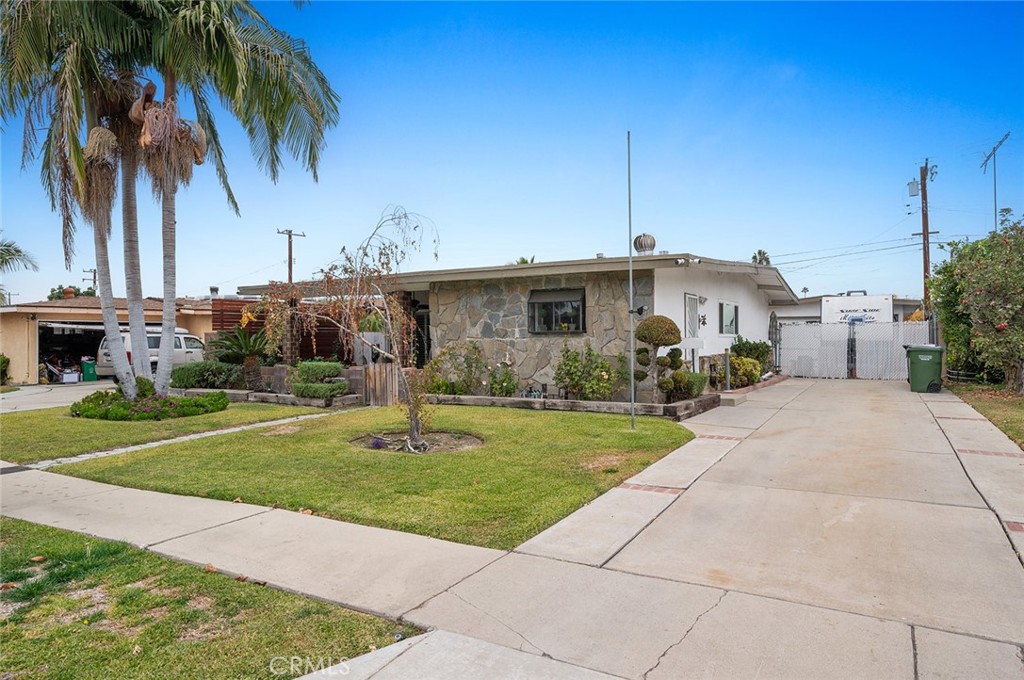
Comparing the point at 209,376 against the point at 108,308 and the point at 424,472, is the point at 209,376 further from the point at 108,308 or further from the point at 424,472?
the point at 424,472

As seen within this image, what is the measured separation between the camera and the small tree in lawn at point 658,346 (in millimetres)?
11234

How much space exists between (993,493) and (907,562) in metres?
2.46

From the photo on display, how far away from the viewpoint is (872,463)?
6.94 meters

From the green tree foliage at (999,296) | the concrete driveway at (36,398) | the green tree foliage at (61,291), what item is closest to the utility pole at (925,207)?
the green tree foliage at (999,296)

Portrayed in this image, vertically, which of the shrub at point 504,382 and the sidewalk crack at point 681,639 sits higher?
the shrub at point 504,382

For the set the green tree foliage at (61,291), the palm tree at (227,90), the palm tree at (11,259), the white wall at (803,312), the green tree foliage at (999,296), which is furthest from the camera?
the green tree foliage at (61,291)

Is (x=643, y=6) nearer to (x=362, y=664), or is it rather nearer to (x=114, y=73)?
(x=114, y=73)

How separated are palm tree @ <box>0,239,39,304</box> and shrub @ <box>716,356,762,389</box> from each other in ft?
81.3

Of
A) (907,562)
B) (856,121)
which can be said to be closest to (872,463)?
(907,562)

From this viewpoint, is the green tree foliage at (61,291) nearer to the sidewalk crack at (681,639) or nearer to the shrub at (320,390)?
the shrub at (320,390)

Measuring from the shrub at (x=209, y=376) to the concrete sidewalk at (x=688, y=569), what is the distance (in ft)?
26.5

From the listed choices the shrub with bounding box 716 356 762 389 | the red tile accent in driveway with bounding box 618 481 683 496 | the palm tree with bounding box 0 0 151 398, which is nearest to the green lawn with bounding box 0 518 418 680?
the red tile accent in driveway with bounding box 618 481 683 496

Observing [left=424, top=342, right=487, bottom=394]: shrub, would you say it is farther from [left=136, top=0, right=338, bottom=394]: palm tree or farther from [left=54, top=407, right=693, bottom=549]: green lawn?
[left=136, top=0, right=338, bottom=394]: palm tree

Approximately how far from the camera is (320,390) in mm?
12891
